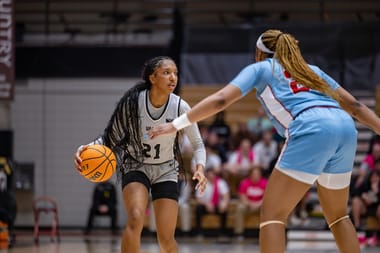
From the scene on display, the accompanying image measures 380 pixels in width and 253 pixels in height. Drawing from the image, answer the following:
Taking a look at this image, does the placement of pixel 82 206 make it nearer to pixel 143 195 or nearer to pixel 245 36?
pixel 245 36

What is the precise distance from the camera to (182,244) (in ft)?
50.3

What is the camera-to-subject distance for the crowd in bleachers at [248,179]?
16141 millimetres

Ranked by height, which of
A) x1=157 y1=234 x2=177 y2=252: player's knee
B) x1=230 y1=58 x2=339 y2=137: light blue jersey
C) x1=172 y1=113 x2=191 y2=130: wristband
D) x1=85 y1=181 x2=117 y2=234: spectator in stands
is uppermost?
x1=230 y1=58 x2=339 y2=137: light blue jersey

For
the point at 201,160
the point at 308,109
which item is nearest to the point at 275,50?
the point at 308,109

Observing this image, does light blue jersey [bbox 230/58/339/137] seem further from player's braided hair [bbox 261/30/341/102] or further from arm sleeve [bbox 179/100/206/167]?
arm sleeve [bbox 179/100/206/167]

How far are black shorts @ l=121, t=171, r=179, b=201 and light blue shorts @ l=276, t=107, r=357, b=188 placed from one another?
5.40 ft

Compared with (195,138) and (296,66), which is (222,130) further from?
(296,66)

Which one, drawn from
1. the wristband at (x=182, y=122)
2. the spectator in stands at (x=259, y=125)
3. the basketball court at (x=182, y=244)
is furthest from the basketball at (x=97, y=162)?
the spectator in stands at (x=259, y=125)

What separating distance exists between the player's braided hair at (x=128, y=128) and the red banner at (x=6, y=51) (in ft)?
25.1

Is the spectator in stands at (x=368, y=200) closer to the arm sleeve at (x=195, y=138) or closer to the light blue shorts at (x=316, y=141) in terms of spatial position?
the arm sleeve at (x=195, y=138)

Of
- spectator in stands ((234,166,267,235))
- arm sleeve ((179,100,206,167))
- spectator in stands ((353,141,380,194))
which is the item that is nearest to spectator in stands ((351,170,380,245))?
spectator in stands ((353,141,380,194))

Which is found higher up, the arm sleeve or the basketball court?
the arm sleeve

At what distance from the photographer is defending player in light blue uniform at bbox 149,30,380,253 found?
595 cm

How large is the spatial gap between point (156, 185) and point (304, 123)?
196 centimetres
